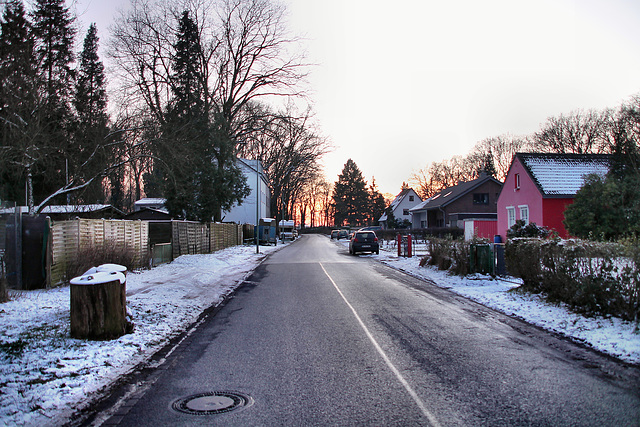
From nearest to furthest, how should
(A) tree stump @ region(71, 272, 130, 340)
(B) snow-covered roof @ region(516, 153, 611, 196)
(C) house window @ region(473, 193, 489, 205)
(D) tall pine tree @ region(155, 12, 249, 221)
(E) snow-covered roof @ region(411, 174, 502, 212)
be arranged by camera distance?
(A) tree stump @ region(71, 272, 130, 340) < (B) snow-covered roof @ region(516, 153, 611, 196) < (D) tall pine tree @ region(155, 12, 249, 221) < (E) snow-covered roof @ region(411, 174, 502, 212) < (C) house window @ region(473, 193, 489, 205)

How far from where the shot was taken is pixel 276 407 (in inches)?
176

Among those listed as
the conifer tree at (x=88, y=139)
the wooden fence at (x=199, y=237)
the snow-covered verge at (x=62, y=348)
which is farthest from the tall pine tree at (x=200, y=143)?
the snow-covered verge at (x=62, y=348)

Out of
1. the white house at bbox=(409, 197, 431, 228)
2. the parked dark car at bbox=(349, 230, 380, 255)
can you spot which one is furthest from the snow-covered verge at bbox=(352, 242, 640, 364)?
the white house at bbox=(409, 197, 431, 228)

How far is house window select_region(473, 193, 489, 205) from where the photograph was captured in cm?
5484

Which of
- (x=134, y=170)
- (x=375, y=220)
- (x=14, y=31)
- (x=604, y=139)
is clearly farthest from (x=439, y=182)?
(x=14, y=31)

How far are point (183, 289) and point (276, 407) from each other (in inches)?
351

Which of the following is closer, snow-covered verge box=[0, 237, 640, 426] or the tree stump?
snow-covered verge box=[0, 237, 640, 426]

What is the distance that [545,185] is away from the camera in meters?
28.0

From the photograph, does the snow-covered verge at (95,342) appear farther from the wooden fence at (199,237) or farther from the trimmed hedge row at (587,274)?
the wooden fence at (199,237)

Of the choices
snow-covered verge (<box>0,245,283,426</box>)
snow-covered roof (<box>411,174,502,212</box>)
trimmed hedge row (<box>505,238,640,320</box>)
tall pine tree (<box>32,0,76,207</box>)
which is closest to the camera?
snow-covered verge (<box>0,245,283,426</box>)

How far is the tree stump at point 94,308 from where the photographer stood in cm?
679

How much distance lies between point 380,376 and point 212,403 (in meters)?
1.96

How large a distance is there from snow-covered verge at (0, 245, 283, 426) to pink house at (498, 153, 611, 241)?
2246cm

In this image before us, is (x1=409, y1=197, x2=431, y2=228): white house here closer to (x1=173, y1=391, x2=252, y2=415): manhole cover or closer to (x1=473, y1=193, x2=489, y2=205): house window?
(x1=473, y1=193, x2=489, y2=205): house window
